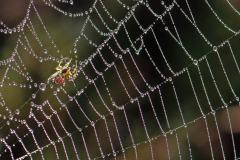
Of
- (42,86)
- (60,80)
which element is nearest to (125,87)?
(42,86)

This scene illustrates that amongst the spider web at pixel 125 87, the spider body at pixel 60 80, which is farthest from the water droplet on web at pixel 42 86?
the spider body at pixel 60 80

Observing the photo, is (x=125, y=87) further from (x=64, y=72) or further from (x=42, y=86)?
(x=64, y=72)

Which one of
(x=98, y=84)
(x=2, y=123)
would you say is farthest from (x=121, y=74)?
(x=2, y=123)

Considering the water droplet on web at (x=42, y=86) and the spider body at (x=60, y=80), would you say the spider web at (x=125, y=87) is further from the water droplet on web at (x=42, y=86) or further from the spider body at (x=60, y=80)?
the spider body at (x=60, y=80)

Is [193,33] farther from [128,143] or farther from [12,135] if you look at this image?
[12,135]

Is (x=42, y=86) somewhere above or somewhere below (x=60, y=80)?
above

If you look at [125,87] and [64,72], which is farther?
[125,87]

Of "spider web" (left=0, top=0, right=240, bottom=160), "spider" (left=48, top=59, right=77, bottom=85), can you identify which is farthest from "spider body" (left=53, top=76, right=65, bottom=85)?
"spider web" (left=0, top=0, right=240, bottom=160)

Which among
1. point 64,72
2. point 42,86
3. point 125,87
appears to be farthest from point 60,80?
point 125,87
